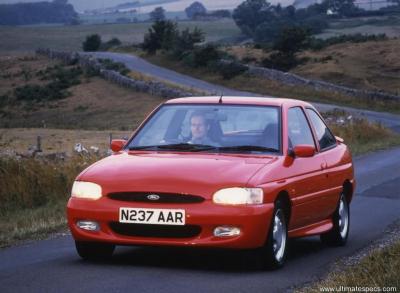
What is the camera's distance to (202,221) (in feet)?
29.5

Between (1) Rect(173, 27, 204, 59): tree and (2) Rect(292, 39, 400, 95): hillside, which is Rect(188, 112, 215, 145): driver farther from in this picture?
(1) Rect(173, 27, 204, 59): tree

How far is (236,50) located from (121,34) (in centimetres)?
7801

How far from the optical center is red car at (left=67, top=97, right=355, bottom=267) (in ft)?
29.7

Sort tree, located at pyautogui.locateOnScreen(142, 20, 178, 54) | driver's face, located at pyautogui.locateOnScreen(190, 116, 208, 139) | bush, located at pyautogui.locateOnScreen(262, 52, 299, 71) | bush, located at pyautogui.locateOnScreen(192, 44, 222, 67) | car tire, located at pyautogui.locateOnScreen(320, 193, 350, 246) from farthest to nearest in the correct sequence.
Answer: tree, located at pyautogui.locateOnScreen(142, 20, 178, 54), bush, located at pyautogui.locateOnScreen(192, 44, 222, 67), bush, located at pyautogui.locateOnScreen(262, 52, 299, 71), car tire, located at pyautogui.locateOnScreen(320, 193, 350, 246), driver's face, located at pyautogui.locateOnScreen(190, 116, 208, 139)

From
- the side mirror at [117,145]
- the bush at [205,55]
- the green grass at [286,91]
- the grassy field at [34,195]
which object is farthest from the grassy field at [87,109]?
the side mirror at [117,145]

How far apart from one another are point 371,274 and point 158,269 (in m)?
1.80

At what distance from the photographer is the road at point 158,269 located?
852 centimetres

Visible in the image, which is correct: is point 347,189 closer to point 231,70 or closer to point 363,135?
point 363,135

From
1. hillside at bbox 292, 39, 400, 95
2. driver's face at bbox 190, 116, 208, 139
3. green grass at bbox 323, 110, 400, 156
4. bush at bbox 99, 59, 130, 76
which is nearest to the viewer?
driver's face at bbox 190, 116, 208, 139

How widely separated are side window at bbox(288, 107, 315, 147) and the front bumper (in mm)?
1518

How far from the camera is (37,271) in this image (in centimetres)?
926

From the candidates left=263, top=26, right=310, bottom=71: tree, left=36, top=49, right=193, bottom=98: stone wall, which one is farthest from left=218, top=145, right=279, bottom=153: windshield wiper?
left=263, top=26, right=310, bottom=71: tree

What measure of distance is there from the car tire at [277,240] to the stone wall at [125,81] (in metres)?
41.0

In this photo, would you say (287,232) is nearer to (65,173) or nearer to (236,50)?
(65,173)
